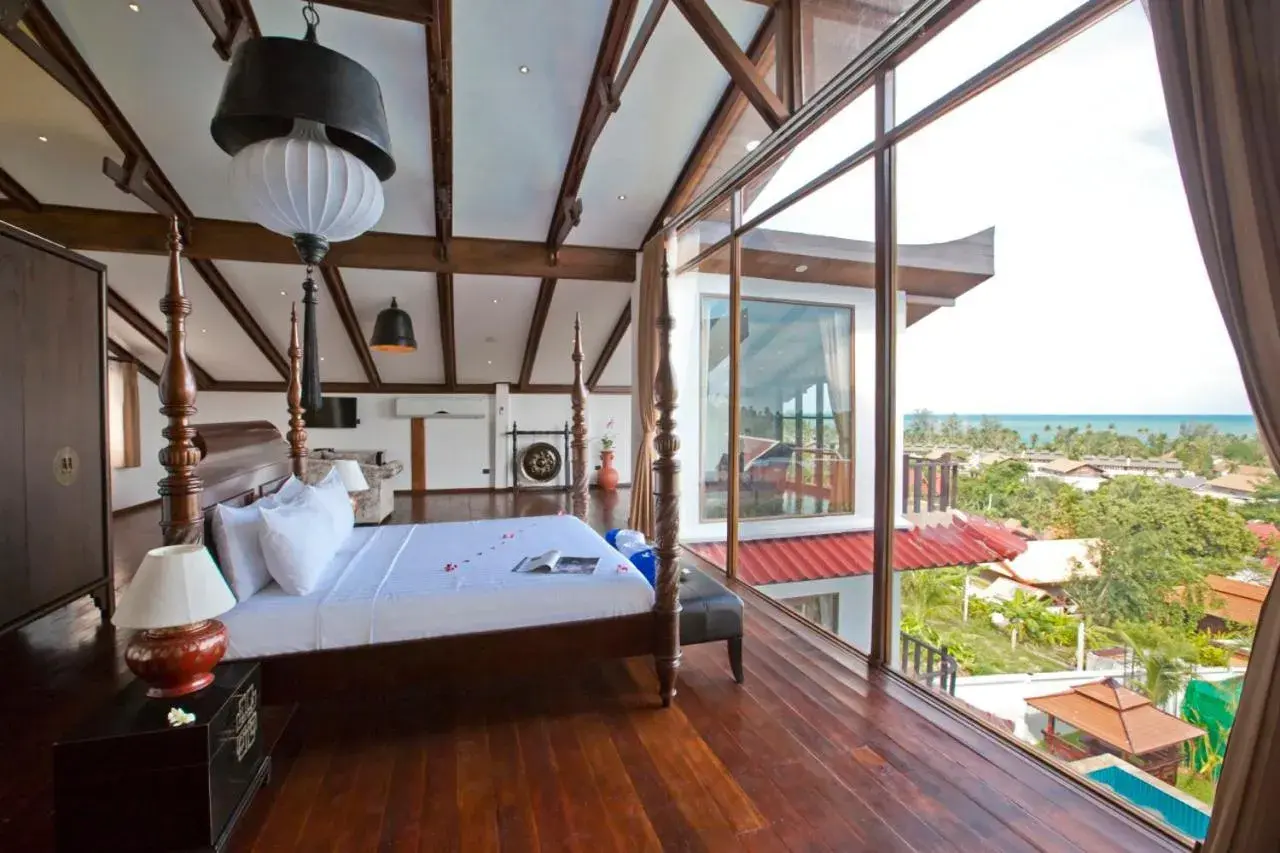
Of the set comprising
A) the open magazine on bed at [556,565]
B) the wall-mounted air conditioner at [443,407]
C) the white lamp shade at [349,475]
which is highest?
the wall-mounted air conditioner at [443,407]

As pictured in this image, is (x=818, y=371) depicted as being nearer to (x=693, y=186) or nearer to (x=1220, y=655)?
(x=693, y=186)

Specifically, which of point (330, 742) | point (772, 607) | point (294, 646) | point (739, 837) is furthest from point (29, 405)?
point (772, 607)

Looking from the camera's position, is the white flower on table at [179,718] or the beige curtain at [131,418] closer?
the white flower on table at [179,718]

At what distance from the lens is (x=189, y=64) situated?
4.09 meters

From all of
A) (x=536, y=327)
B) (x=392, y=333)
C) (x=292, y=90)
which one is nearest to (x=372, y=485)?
(x=392, y=333)

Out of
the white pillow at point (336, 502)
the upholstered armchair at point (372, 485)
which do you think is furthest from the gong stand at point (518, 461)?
the white pillow at point (336, 502)

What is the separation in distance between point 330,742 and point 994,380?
3507 millimetres

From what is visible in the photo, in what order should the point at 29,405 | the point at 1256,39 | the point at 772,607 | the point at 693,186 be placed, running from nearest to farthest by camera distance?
1. the point at 1256,39
2. the point at 29,405
3. the point at 772,607
4. the point at 693,186

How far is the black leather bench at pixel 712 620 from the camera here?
2846 millimetres

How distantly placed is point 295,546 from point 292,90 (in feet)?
5.99

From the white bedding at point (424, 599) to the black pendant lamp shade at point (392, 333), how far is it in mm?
4007

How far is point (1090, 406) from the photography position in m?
2.27

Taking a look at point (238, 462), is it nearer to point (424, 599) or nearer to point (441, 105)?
point (424, 599)

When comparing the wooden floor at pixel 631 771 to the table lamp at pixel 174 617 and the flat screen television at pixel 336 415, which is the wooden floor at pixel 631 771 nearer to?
the table lamp at pixel 174 617
